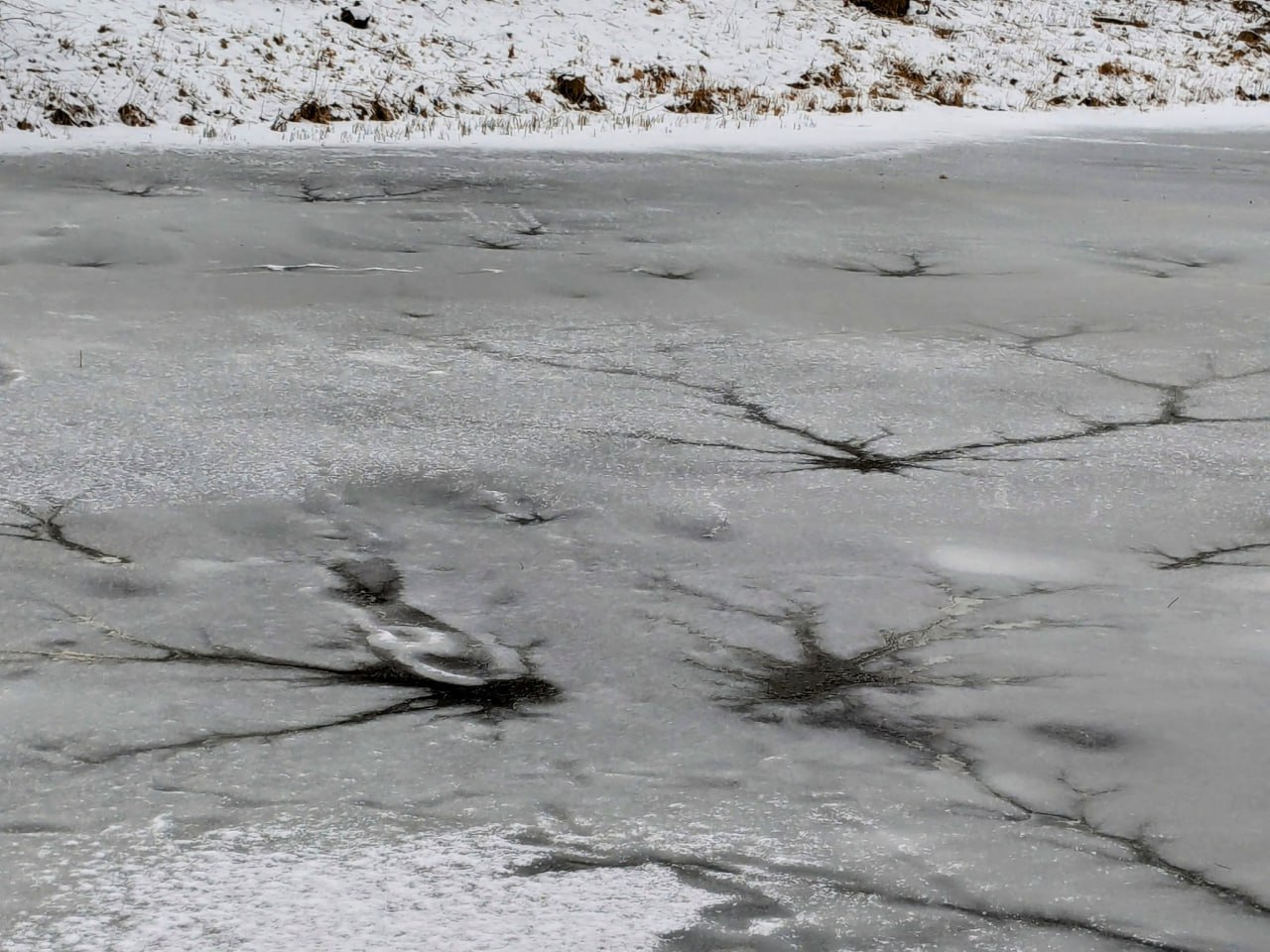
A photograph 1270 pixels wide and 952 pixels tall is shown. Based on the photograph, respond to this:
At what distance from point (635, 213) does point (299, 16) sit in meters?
7.80

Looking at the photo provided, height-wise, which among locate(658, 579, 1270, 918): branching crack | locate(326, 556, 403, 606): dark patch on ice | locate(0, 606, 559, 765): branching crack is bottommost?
locate(0, 606, 559, 765): branching crack

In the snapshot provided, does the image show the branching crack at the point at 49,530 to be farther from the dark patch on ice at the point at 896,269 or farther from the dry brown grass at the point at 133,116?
the dry brown grass at the point at 133,116

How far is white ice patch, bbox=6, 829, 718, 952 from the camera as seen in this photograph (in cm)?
205

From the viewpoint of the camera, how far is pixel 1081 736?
2654mm

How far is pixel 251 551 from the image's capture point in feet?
11.0

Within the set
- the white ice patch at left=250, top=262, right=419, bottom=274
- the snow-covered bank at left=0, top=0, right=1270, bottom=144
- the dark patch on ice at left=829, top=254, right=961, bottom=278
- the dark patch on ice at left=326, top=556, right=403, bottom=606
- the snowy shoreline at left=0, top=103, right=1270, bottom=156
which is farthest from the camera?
the snow-covered bank at left=0, top=0, right=1270, bottom=144

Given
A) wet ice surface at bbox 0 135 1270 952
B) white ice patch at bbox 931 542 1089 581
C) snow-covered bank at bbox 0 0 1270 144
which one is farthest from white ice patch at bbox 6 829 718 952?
snow-covered bank at bbox 0 0 1270 144

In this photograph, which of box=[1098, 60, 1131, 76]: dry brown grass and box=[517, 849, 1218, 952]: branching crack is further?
box=[1098, 60, 1131, 76]: dry brown grass

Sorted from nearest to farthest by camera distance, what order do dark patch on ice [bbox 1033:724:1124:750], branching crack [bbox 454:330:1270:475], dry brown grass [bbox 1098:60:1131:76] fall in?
dark patch on ice [bbox 1033:724:1124:750] < branching crack [bbox 454:330:1270:475] < dry brown grass [bbox 1098:60:1131:76]

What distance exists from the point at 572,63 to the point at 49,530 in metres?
12.1

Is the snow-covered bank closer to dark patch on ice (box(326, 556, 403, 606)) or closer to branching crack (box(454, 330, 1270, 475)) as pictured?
branching crack (box(454, 330, 1270, 475))

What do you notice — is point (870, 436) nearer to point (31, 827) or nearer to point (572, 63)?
point (31, 827)

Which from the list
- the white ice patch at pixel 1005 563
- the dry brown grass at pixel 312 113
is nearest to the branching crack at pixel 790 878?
the white ice patch at pixel 1005 563

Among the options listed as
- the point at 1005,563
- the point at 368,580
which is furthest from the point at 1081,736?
the point at 368,580
